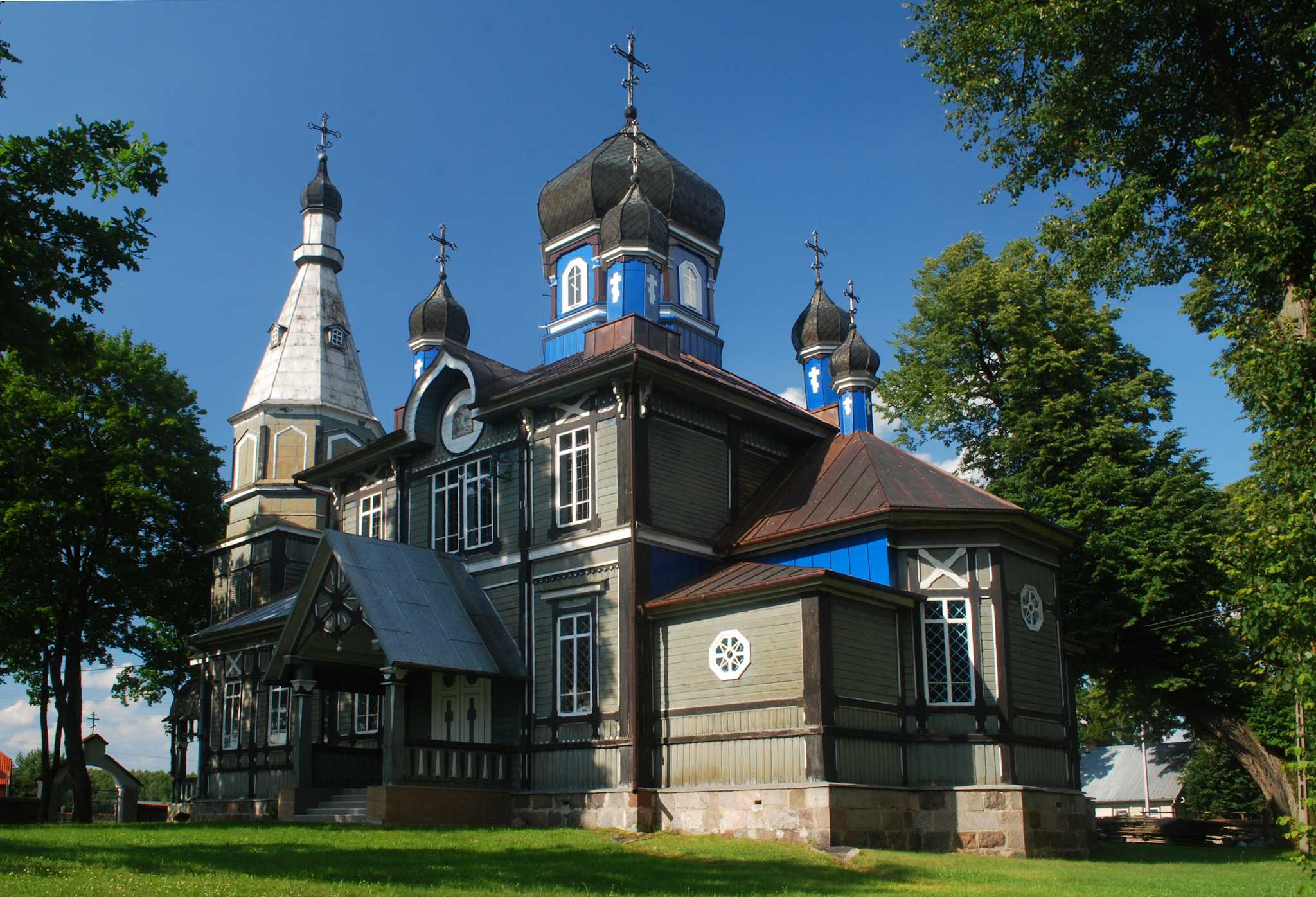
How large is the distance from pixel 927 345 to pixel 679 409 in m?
11.0

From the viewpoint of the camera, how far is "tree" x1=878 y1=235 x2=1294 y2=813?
25.4 m

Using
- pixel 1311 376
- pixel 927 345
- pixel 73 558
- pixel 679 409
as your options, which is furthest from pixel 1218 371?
pixel 73 558

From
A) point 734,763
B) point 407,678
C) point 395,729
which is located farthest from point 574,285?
point 734,763

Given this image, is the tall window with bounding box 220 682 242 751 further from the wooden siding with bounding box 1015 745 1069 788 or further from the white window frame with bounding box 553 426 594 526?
the wooden siding with bounding box 1015 745 1069 788

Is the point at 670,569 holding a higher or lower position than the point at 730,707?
higher

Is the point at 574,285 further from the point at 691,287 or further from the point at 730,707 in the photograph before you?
the point at 730,707

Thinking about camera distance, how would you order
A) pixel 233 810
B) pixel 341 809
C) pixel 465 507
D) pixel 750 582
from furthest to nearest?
1. pixel 233 810
2. pixel 465 507
3. pixel 341 809
4. pixel 750 582

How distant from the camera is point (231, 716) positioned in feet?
90.9

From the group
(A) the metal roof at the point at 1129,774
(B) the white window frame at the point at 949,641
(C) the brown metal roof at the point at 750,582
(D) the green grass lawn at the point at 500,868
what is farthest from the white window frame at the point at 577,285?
(A) the metal roof at the point at 1129,774

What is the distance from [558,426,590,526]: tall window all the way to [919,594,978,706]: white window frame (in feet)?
19.1

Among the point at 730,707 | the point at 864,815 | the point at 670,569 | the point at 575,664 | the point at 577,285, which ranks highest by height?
the point at 577,285

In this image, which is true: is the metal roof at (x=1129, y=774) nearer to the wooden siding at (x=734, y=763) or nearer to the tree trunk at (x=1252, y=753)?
the tree trunk at (x=1252, y=753)

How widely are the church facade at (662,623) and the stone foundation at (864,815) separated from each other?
0.13ft

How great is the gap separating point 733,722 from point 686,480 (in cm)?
453
